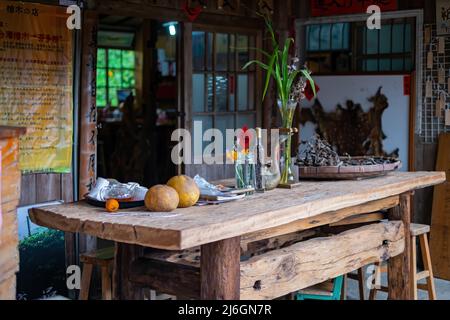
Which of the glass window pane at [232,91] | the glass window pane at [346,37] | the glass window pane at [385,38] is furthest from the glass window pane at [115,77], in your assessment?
the glass window pane at [385,38]

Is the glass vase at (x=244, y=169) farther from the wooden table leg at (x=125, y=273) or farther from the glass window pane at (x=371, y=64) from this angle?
the glass window pane at (x=371, y=64)

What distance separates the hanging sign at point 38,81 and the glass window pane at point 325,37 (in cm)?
331

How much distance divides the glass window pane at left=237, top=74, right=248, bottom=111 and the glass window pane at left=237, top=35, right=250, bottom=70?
0.12 metres

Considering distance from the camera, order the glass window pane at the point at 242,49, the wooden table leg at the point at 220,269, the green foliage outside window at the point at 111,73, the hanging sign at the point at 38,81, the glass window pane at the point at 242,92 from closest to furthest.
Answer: the wooden table leg at the point at 220,269, the hanging sign at the point at 38,81, the glass window pane at the point at 242,49, the glass window pane at the point at 242,92, the green foliage outside window at the point at 111,73

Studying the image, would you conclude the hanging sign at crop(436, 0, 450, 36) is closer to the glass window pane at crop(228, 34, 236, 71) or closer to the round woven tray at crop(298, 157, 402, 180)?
the glass window pane at crop(228, 34, 236, 71)

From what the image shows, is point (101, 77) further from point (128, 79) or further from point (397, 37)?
point (397, 37)

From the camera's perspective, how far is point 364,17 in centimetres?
619

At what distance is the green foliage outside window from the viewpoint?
10.7 meters

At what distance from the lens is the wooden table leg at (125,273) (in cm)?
334

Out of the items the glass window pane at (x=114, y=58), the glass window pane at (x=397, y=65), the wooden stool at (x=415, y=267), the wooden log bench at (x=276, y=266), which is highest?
the glass window pane at (x=114, y=58)

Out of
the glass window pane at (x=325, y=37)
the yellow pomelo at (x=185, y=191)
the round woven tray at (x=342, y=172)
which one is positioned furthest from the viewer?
the glass window pane at (x=325, y=37)

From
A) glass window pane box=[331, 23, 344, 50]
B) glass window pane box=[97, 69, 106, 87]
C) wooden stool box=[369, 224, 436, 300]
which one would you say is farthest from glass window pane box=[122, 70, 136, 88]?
wooden stool box=[369, 224, 436, 300]

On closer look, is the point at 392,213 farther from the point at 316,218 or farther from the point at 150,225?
A: the point at 150,225
